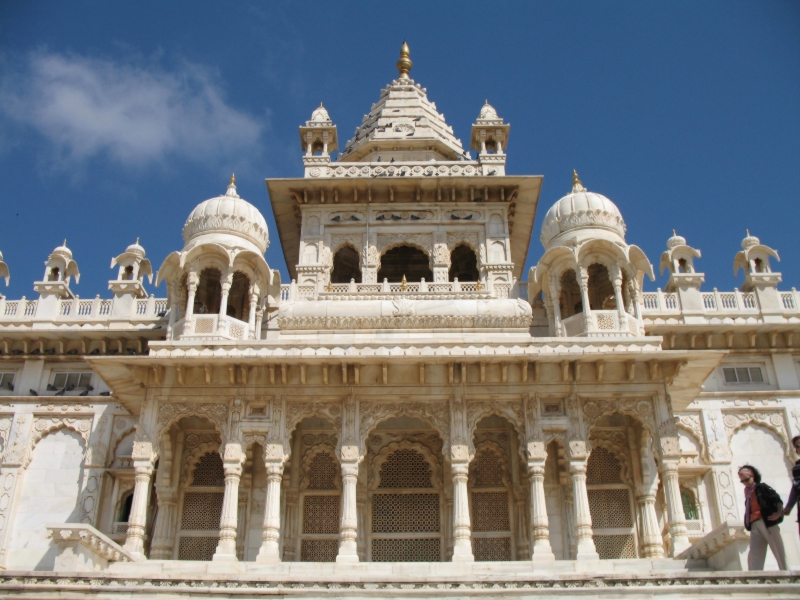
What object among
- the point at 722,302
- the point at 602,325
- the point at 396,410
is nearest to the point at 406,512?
the point at 396,410

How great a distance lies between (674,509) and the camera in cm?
1709

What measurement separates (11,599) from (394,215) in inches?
586

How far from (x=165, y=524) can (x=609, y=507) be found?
968 centimetres

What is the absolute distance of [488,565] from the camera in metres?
15.8

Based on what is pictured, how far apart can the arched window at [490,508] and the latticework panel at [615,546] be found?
195cm

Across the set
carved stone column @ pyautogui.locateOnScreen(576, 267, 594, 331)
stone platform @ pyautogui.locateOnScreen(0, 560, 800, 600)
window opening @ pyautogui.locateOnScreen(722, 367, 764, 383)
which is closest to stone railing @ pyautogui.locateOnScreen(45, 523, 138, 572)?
stone platform @ pyautogui.locateOnScreen(0, 560, 800, 600)

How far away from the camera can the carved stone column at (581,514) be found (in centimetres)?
1655

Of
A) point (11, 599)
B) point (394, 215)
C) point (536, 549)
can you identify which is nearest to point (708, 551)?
point (536, 549)

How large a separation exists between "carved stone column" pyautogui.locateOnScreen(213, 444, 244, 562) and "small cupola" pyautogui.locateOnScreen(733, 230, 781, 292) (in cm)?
1483

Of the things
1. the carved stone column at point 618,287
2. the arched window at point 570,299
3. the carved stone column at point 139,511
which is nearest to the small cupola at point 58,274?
the carved stone column at point 139,511

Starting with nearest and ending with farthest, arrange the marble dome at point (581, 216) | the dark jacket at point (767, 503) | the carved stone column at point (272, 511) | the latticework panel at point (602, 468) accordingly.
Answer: the dark jacket at point (767, 503) < the carved stone column at point (272, 511) < the latticework panel at point (602, 468) < the marble dome at point (581, 216)

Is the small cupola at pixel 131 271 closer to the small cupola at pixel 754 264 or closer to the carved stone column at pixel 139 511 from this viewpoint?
the carved stone column at pixel 139 511

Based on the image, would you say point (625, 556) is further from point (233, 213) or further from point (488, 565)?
point (233, 213)

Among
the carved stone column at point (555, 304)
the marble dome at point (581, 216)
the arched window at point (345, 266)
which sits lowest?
the carved stone column at point (555, 304)
